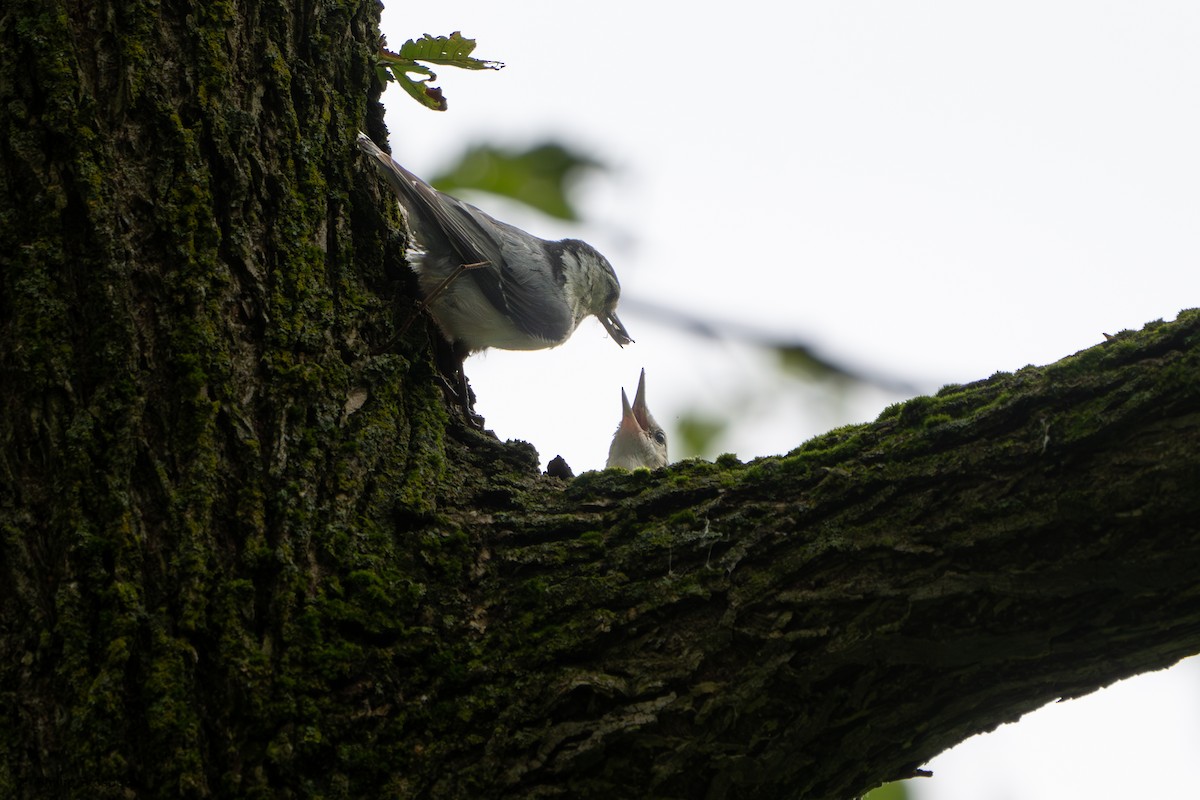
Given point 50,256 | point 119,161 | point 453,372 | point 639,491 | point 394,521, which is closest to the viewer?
point 50,256

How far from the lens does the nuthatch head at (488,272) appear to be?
3006mm

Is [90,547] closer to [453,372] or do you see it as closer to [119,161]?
[119,161]

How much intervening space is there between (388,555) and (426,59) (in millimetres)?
1133

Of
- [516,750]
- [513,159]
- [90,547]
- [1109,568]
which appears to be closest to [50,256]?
[90,547]

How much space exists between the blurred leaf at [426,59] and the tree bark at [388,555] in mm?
506

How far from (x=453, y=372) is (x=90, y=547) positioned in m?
1.15

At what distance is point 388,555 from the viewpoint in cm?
171

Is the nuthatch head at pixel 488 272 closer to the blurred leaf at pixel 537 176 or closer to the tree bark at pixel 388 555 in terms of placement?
the blurred leaf at pixel 537 176

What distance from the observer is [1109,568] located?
A: 1511mm

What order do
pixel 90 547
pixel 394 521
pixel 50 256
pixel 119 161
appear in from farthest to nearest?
pixel 394 521 < pixel 119 161 < pixel 50 256 < pixel 90 547

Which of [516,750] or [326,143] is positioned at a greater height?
[326,143]

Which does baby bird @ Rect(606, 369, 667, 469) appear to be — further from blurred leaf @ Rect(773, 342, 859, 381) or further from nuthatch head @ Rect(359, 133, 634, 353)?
blurred leaf @ Rect(773, 342, 859, 381)

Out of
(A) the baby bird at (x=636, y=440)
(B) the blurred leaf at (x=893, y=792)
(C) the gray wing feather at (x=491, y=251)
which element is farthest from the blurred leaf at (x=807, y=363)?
(A) the baby bird at (x=636, y=440)

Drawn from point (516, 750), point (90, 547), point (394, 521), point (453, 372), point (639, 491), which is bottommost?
point (516, 750)
